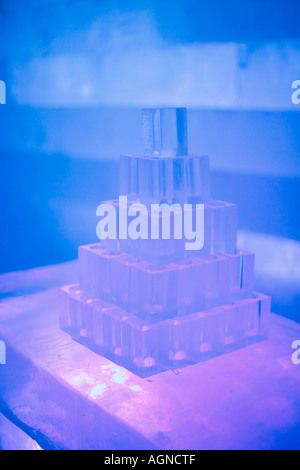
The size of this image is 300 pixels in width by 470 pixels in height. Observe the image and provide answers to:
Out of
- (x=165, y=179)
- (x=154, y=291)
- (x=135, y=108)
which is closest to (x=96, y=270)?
(x=154, y=291)

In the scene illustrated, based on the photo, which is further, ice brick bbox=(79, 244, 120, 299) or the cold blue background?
the cold blue background

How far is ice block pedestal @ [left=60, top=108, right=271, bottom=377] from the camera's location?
2510 mm

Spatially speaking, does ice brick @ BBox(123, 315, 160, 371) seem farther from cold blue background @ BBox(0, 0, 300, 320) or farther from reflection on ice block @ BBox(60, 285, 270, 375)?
cold blue background @ BBox(0, 0, 300, 320)

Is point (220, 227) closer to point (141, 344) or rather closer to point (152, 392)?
point (141, 344)

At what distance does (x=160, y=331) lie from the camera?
249cm

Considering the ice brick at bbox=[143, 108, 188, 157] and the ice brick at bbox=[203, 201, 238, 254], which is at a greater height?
the ice brick at bbox=[143, 108, 188, 157]

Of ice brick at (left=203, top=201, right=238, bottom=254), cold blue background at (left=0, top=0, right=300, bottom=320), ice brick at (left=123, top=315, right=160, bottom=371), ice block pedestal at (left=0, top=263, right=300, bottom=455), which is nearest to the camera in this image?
ice block pedestal at (left=0, top=263, right=300, bottom=455)

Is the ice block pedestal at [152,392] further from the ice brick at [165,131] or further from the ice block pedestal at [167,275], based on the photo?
the ice brick at [165,131]

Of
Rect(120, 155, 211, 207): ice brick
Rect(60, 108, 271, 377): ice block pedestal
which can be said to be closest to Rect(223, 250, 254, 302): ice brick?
Rect(60, 108, 271, 377): ice block pedestal

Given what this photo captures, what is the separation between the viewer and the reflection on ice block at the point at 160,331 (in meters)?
2.49

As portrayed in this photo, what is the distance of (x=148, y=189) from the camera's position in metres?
2.54

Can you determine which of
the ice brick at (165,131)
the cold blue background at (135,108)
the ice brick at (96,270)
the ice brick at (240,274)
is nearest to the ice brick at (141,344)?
the ice brick at (96,270)

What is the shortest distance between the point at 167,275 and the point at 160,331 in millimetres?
268
